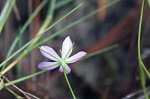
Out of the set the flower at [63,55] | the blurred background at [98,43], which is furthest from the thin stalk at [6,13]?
the blurred background at [98,43]

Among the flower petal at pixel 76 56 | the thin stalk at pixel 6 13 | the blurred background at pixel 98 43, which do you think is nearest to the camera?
the flower petal at pixel 76 56

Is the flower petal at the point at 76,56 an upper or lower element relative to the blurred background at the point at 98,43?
lower

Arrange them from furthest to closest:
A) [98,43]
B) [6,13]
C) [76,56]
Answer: [98,43] → [6,13] → [76,56]

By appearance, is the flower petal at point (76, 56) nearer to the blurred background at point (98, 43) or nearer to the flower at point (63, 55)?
the flower at point (63, 55)

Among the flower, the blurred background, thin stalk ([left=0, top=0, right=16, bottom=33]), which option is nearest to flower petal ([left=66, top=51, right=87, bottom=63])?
the flower

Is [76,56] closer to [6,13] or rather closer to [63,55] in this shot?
[63,55]

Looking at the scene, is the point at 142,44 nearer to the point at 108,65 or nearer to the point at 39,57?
the point at 108,65

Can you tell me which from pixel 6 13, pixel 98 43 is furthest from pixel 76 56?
pixel 98 43

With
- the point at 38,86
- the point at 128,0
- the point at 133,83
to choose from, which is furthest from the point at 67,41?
the point at 128,0

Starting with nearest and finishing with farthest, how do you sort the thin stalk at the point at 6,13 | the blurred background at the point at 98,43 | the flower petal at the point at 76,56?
the flower petal at the point at 76,56 → the thin stalk at the point at 6,13 → the blurred background at the point at 98,43
